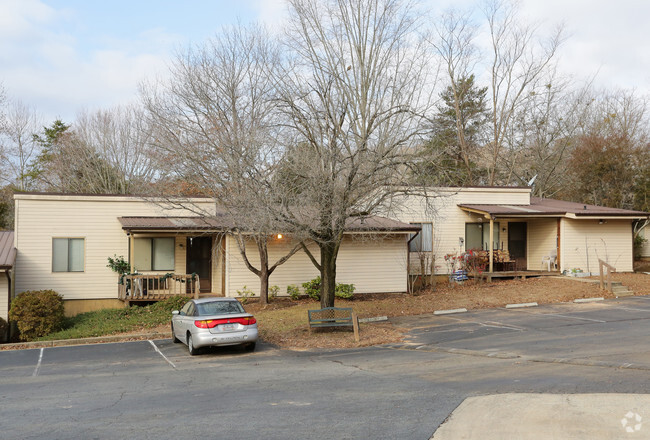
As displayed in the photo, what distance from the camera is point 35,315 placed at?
62.5ft

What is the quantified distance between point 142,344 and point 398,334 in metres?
7.43

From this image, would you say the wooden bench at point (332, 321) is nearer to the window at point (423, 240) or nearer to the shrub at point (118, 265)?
the shrub at point (118, 265)

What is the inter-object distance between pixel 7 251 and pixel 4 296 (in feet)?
6.77

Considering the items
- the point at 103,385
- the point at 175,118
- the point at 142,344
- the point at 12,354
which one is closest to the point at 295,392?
the point at 103,385

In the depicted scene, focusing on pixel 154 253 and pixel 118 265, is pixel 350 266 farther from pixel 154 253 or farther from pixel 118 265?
pixel 118 265

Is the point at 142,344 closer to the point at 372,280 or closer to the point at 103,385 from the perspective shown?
the point at 103,385

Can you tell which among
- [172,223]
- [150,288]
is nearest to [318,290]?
[172,223]

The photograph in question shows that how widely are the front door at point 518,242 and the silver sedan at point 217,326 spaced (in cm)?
1758

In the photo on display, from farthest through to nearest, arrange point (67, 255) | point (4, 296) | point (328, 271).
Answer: point (67, 255) < point (4, 296) < point (328, 271)

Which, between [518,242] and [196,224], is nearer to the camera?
[196,224]

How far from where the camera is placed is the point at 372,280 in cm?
2397

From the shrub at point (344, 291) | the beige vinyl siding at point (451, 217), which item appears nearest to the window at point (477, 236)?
the beige vinyl siding at point (451, 217)

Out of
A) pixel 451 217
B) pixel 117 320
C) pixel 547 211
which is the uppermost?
pixel 547 211

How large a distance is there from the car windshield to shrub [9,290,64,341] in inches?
314
